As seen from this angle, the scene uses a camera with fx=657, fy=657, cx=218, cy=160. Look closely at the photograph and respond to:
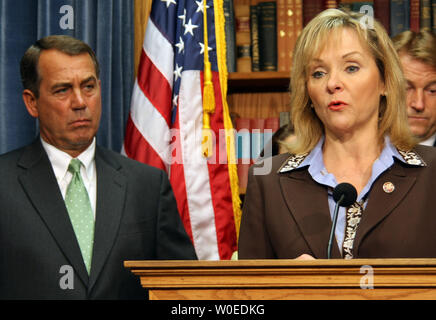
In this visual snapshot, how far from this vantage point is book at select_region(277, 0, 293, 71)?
352cm

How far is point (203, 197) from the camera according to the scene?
3.20 metres

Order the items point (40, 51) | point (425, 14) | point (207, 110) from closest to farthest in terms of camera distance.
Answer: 1. point (40, 51)
2. point (207, 110)
3. point (425, 14)

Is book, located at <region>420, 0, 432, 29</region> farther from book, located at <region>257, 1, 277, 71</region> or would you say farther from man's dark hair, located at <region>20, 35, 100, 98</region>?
man's dark hair, located at <region>20, 35, 100, 98</region>

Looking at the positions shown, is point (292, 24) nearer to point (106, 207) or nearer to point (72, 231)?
point (106, 207)

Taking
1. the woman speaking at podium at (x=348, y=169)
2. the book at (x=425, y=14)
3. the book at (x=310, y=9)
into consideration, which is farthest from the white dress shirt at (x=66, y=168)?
the book at (x=425, y=14)

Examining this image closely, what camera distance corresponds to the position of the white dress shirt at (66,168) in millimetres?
2320

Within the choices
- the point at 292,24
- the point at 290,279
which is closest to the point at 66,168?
the point at 290,279

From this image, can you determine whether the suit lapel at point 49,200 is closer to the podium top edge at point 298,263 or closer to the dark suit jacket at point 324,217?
the dark suit jacket at point 324,217

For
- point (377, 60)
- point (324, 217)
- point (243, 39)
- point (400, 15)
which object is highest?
point (400, 15)

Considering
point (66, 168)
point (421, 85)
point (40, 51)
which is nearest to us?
point (66, 168)

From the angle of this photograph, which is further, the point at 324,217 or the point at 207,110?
the point at 207,110

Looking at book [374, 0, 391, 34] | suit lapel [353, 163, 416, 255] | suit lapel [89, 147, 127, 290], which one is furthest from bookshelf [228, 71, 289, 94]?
suit lapel [353, 163, 416, 255]

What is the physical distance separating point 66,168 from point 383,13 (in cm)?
202

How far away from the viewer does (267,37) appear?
3551mm
